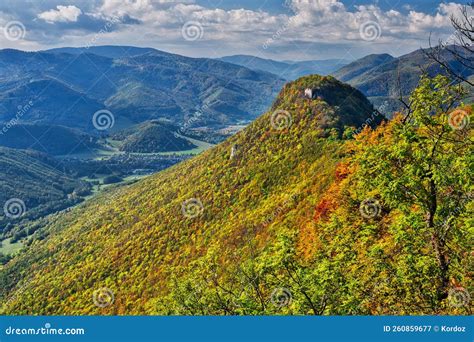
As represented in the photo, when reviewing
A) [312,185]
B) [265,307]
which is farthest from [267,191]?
[265,307]

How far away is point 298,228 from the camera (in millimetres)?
47406

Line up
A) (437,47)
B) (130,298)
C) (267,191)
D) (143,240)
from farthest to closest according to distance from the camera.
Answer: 1. (143,240)
2. (267,191)
3. (130,298)
4. (437,47)

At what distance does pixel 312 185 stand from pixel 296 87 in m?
52.6

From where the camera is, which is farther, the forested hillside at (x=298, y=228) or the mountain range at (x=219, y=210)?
the mountain range at (x=219, y=210)

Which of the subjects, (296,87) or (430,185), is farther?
(296,87)

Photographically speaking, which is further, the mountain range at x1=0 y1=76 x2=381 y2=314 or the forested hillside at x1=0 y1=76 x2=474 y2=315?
the mountain range at x1=0 y1=76 x2=381 y2=314

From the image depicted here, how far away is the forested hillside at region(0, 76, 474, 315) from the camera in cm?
1600

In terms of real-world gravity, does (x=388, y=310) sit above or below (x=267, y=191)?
above

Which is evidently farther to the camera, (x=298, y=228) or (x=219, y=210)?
(x=219, y=210)

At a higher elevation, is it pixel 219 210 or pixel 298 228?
pixel 298 228

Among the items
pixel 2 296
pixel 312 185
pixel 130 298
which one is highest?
pixel 312 185

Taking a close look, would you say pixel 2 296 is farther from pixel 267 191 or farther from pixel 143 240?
pixel 267 191

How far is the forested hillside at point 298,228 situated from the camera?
1600cm

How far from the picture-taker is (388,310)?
16.7 metres
